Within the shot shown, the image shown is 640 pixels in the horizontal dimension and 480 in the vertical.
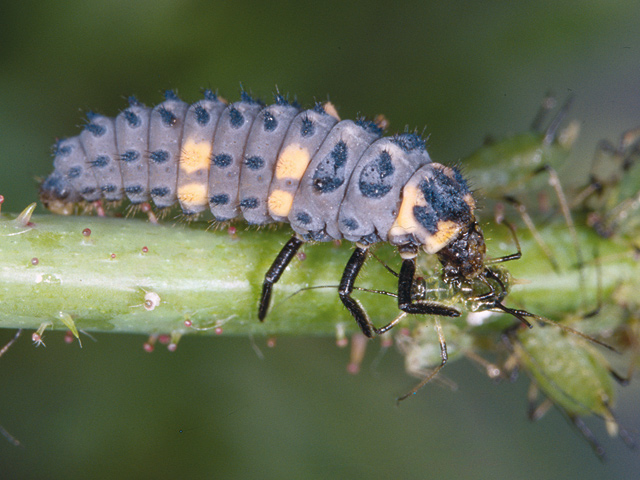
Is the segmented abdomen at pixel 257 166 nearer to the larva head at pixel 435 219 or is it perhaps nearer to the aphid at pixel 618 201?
the larva head at pixel 435 219

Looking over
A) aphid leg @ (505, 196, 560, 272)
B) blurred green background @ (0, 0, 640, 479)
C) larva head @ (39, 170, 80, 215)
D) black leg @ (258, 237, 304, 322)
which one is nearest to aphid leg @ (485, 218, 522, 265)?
aphid leg @ (505, 196, 560, 272)

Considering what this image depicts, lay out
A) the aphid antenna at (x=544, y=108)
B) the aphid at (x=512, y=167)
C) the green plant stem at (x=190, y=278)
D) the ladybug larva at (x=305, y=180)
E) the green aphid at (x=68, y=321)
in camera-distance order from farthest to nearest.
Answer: the aphid antenna at (x=544, y=108), the aphid at (x=512, y=167), the ladybug larva at (x=305, y=180), the green plant stem at (x=190, y=278), the green aphid at (x=68, y=321)

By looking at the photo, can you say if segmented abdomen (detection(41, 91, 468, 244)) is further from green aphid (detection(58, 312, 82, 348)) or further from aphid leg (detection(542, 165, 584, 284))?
green aphid (detection(58, 312, 82, 348))

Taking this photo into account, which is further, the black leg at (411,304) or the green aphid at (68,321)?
the black leg at (411,304)

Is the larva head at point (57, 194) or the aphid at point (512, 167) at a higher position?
the aphid at point (512, 167)

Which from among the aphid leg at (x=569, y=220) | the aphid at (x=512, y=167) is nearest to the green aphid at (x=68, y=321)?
the aphid at (x=512, y=167)

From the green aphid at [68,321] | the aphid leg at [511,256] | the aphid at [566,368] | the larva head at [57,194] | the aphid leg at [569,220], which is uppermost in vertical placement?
the aphid leg at [569,220]

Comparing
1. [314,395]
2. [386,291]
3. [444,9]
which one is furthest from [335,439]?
[444,9]

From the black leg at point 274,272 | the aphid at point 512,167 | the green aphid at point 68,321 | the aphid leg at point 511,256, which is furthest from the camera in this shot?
the aphid at point 512,167
